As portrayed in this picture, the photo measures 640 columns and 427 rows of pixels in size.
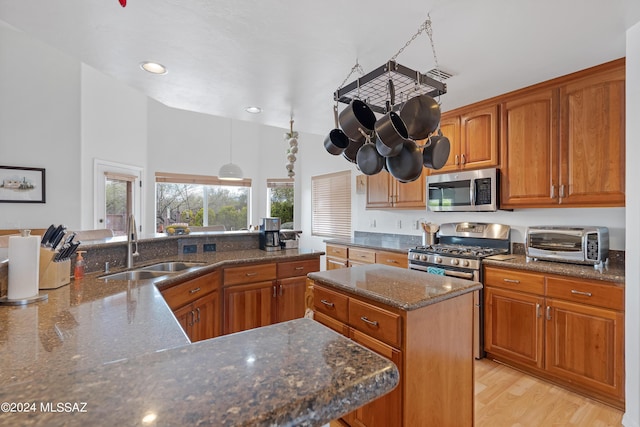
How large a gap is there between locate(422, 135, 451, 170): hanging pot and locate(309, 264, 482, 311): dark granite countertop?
0.64m

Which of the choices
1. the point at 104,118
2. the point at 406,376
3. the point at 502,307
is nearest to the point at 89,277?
the point at 406,376

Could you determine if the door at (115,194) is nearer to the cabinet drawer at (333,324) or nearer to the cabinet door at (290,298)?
the cabinet door at (290,298)

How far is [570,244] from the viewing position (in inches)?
92.9

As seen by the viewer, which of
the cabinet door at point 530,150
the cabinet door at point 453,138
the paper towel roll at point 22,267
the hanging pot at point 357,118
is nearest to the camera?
the paper towel roll at point 22,267

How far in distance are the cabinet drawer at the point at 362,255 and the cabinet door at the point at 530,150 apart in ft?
4.77

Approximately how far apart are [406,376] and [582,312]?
1.54 meters

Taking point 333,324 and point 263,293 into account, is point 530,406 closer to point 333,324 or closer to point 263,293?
point 333,324

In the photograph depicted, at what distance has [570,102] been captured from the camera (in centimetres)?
237

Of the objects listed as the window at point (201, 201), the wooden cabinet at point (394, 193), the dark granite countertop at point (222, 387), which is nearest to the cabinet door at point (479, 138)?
the wooden cabinet at point (394, 193)

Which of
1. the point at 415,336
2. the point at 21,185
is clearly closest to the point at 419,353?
the point at 415,336

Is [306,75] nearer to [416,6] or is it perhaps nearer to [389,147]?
[416,6]

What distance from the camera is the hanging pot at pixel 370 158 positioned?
1591 millimetres

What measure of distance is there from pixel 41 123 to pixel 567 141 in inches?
215

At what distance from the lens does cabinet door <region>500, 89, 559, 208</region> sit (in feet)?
8.10
